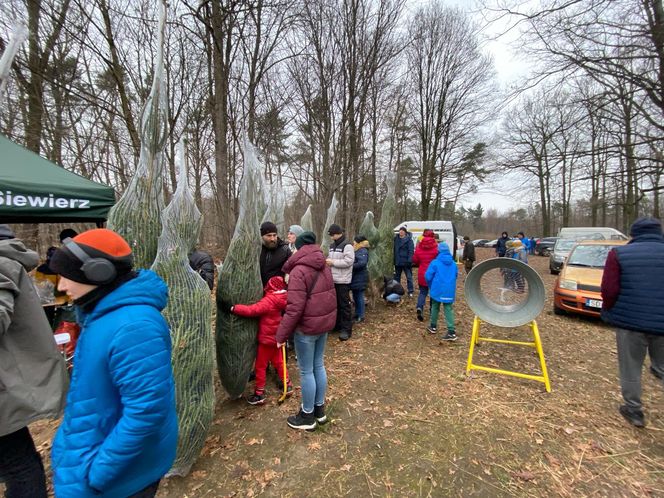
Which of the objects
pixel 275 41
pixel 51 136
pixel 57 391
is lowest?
pixel 57 391

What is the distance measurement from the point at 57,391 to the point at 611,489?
385cm

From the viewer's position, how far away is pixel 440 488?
7.39ft

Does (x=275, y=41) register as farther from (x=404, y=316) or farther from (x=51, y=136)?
(x=404, y=316)

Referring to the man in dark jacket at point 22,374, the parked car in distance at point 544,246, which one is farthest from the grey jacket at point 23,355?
the parked car in distance at point 544,246

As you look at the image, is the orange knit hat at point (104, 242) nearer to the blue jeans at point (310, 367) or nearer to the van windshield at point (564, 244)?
the blue jeans at point (310, 367)

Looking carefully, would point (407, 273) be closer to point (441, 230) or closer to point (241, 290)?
point (441, 230)

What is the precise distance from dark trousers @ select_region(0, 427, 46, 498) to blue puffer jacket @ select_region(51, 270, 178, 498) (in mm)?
802

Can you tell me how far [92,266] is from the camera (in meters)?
1.10

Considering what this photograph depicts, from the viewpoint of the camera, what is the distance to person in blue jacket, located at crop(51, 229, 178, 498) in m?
1.07

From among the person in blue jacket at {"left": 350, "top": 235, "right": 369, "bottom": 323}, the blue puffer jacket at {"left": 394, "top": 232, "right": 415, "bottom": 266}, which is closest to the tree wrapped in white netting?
the person in blue jacket at {"left": 350, "top": 235, "right": 369, "bottom": 323}

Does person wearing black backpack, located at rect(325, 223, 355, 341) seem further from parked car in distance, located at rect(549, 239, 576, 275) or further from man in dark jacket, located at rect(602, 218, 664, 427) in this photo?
parked car in distance, located at rect(549, 239, 576, 275)

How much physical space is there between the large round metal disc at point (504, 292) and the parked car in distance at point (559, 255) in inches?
408

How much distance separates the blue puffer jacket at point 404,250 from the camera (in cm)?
750

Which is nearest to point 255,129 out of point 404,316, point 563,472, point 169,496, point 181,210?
point 404,316
